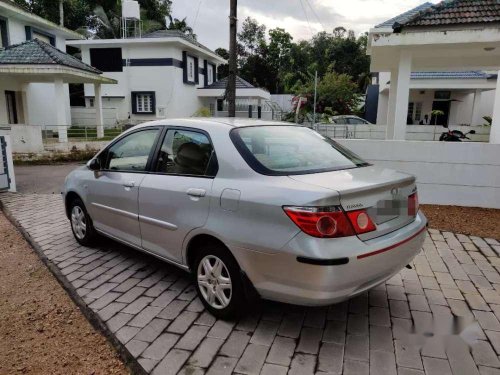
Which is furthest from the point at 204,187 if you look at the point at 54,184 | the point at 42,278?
the point at 54,184

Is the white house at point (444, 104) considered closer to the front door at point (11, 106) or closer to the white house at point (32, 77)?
the white house at point (32, 77)

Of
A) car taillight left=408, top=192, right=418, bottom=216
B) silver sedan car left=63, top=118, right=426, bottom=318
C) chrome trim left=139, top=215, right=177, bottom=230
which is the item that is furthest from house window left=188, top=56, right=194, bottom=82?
car taillight left=408, top=192, right=418, bottom=216

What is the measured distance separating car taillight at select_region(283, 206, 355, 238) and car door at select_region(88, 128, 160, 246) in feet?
6.34

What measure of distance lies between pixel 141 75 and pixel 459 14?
69.1ft

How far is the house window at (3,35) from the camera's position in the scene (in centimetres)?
1811

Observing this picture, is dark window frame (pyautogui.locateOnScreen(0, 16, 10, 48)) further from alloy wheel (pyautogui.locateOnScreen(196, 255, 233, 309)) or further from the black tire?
alloy wheel (pyautogui.locateOnScreen(196, 255, 233, 309))

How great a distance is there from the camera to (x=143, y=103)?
25.6m

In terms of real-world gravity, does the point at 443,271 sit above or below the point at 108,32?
below

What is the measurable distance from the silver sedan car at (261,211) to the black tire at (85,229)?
31.0 inches

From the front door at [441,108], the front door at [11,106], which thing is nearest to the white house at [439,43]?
the front door at [441,108]

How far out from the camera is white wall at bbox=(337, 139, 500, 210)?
663cm

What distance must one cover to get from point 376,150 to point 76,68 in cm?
1388

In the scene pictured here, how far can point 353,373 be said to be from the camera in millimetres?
2607

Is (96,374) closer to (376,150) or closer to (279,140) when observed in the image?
(279,140)
